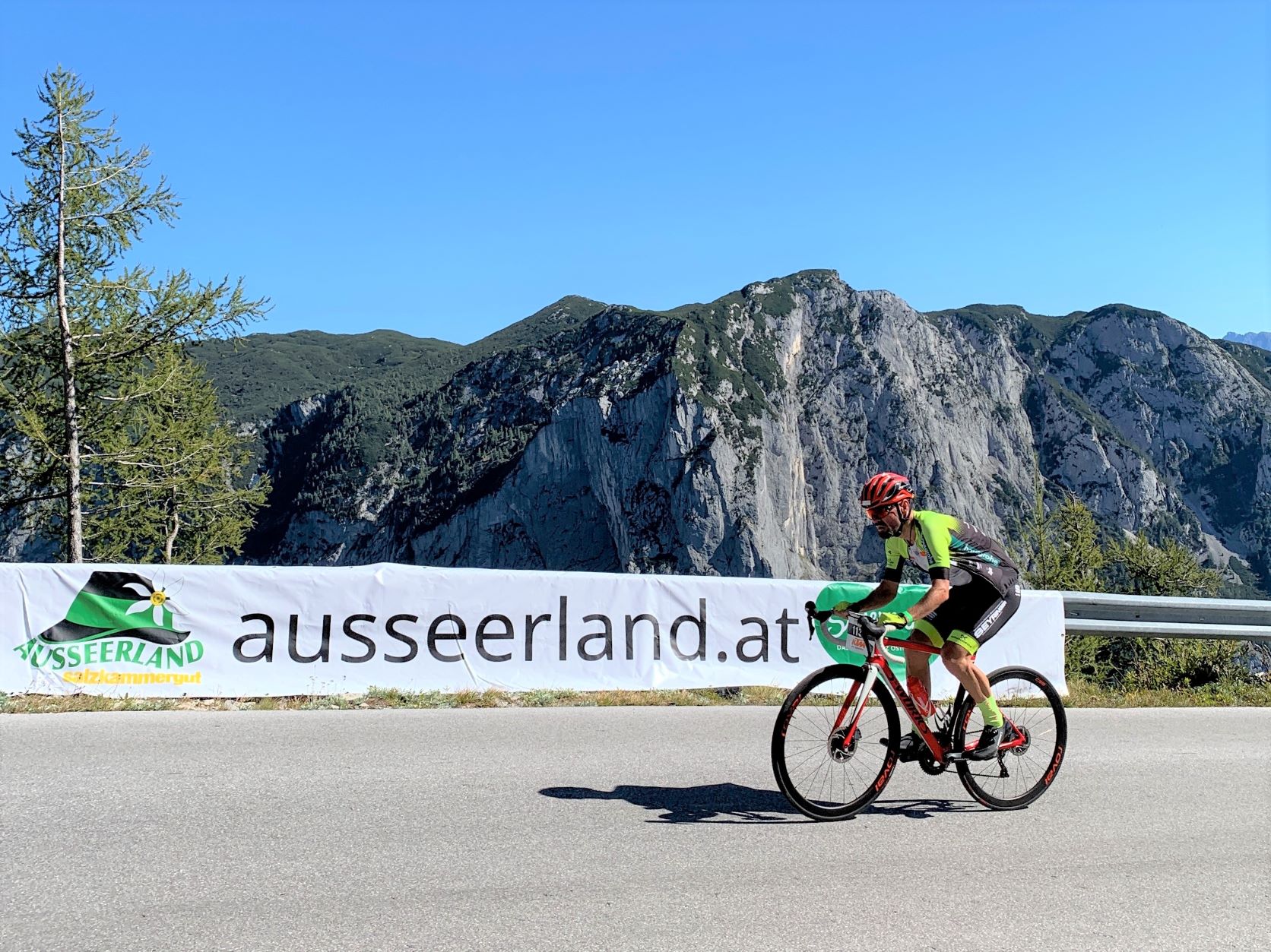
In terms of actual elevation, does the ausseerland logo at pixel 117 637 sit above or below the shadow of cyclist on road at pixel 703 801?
above

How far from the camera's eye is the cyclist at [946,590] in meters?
5.28

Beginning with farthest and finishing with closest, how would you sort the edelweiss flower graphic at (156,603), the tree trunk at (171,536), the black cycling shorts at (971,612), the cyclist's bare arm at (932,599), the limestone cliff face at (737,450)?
the limestone cliff face at (737,450), the tree trunk at (171,536), the edelweiss flower graphic at (156,603), the black cycling shorts at (971,612), the cyclist's bare arm at (932,599)

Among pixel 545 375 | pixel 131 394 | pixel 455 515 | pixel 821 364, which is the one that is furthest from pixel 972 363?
pixel 131 394

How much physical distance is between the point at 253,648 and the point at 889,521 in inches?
258

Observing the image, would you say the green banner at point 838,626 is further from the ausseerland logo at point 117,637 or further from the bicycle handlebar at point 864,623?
the ausseerland logo at point 117,637

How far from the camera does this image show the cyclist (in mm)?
5277

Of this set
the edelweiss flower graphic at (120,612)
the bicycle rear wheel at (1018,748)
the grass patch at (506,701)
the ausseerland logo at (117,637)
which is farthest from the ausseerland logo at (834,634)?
the edelweiss flower graphic at (120,612)

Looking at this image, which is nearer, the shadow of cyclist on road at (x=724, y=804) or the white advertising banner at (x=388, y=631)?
the shadow of cyclist on road at (x=724, y=804)

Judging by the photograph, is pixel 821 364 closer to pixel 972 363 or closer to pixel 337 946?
pixel 972 363

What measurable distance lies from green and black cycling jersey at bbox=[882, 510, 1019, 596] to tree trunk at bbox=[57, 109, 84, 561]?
17.3 metres

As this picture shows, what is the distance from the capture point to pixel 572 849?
451 cm

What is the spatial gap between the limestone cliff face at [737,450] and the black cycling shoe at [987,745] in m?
118

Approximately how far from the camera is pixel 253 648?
9.10m

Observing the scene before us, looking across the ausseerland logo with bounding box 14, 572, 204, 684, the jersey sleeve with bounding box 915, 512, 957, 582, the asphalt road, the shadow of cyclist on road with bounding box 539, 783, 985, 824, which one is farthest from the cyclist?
the ausseerland logo with bounding box 14, 572, 204, 684
